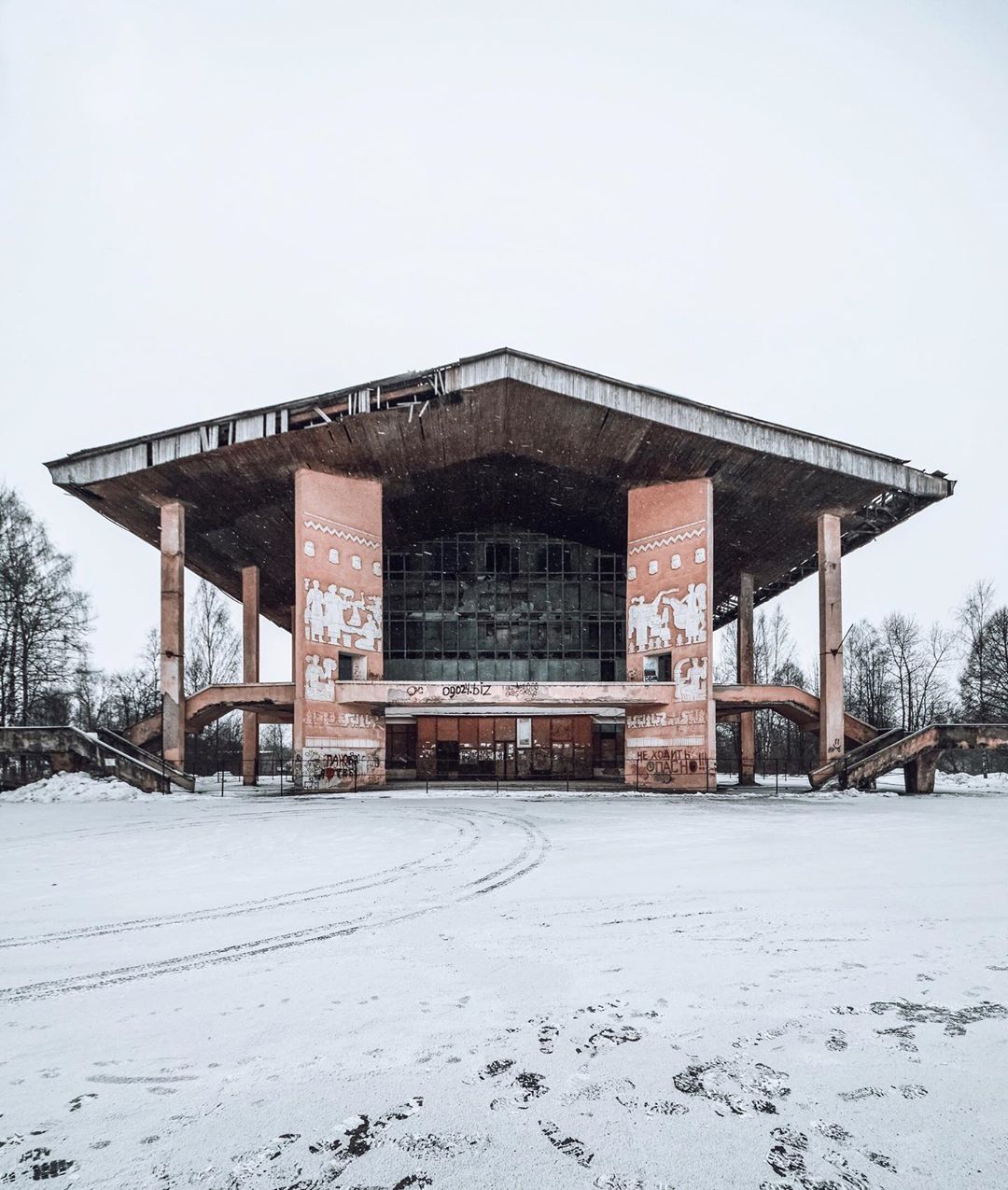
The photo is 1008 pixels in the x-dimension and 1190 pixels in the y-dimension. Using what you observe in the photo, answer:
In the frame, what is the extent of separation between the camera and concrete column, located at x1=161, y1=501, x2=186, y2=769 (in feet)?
101

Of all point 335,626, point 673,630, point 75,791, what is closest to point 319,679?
point 335,626

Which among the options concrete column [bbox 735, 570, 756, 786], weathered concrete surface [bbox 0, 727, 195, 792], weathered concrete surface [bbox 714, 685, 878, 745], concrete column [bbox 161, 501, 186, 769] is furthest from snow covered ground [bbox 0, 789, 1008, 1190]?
concrete column [bbox 735, 570, 756, 786]

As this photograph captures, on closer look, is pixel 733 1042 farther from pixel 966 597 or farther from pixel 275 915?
pixel 966 597

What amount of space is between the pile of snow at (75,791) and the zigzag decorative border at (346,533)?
11.8 m

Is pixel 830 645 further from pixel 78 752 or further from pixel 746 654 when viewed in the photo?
pixel 78 752

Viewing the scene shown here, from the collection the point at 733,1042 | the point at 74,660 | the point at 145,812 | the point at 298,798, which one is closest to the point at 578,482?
the point at 298,798

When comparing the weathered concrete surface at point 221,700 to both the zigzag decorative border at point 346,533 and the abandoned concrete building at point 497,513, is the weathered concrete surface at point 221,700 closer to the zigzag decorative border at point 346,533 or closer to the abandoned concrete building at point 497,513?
the abandoned concrete building at point 497,513

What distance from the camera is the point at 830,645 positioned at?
106 feet

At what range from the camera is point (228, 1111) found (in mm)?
3340

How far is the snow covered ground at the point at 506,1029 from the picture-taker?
302cm

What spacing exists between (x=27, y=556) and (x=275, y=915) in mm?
34440

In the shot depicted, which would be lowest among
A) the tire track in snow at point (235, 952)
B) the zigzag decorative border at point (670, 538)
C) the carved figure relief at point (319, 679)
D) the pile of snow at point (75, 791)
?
the pile of snow at point (75, 791)

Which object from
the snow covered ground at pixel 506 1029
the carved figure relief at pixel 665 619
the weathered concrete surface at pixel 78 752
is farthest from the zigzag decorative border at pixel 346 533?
the snow covered ground at pixel 506 1029

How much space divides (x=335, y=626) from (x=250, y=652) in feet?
31.5
